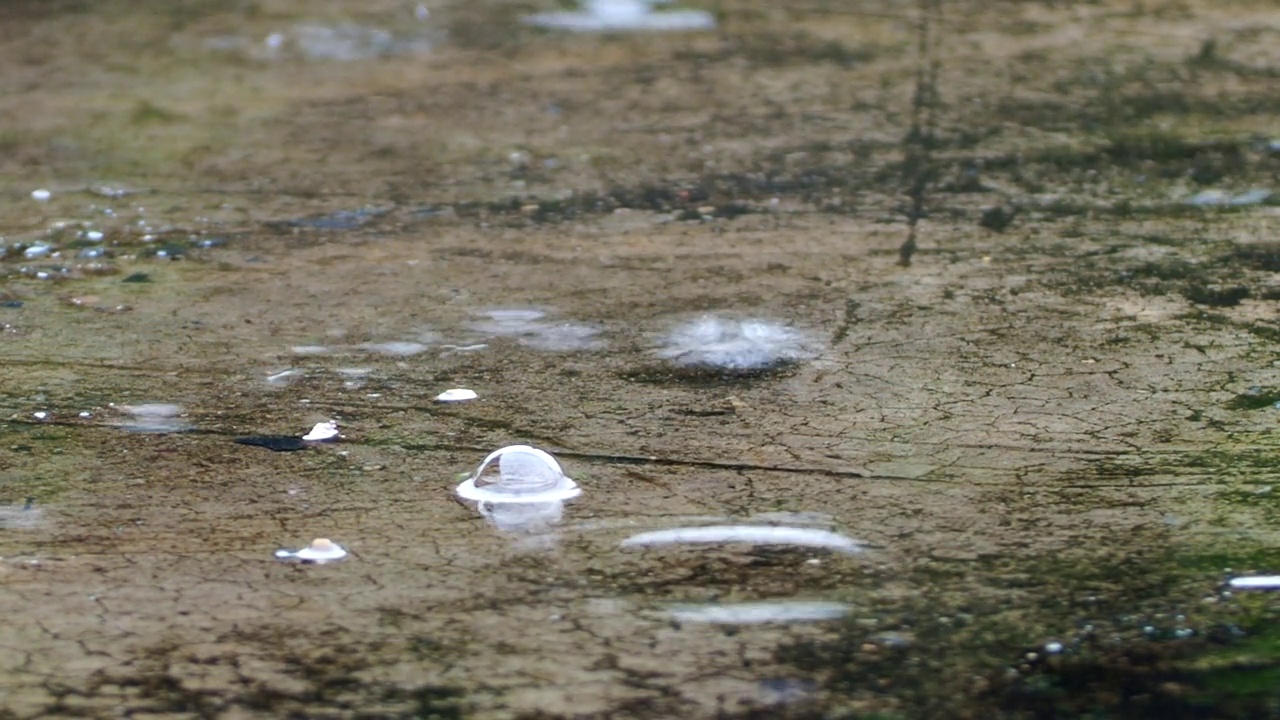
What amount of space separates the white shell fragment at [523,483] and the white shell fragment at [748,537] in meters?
0.24

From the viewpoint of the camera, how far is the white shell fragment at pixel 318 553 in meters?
2.65

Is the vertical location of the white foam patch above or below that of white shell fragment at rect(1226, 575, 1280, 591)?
above

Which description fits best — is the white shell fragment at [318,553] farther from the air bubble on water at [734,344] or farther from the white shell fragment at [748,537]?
the air bubble on water at [734,344]

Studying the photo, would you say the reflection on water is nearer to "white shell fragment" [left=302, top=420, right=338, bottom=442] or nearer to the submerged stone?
the submerged stone

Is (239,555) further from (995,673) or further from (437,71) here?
(437,71)

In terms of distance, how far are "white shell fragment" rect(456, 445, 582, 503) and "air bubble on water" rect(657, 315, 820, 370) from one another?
675 millimetres

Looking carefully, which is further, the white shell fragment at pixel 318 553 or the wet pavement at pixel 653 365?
the white shell fragment at pixel 318 553

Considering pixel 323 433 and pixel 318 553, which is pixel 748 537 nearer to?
pixel 318 553

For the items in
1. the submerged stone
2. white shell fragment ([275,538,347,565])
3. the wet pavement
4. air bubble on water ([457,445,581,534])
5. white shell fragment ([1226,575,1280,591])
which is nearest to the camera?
the wet pavement

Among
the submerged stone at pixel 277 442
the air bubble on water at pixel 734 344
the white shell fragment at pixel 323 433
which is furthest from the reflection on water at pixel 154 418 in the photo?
the air bubble on water at pixel 734 344

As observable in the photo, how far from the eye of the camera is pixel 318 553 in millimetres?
2662

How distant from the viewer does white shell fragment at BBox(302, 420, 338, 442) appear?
10.3ft

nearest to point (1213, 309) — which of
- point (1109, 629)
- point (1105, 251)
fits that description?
point (1105, 251)

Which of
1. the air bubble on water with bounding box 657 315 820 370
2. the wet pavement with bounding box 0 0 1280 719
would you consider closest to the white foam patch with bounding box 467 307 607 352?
the wet pavement with bounding box 0 0 1280 719
